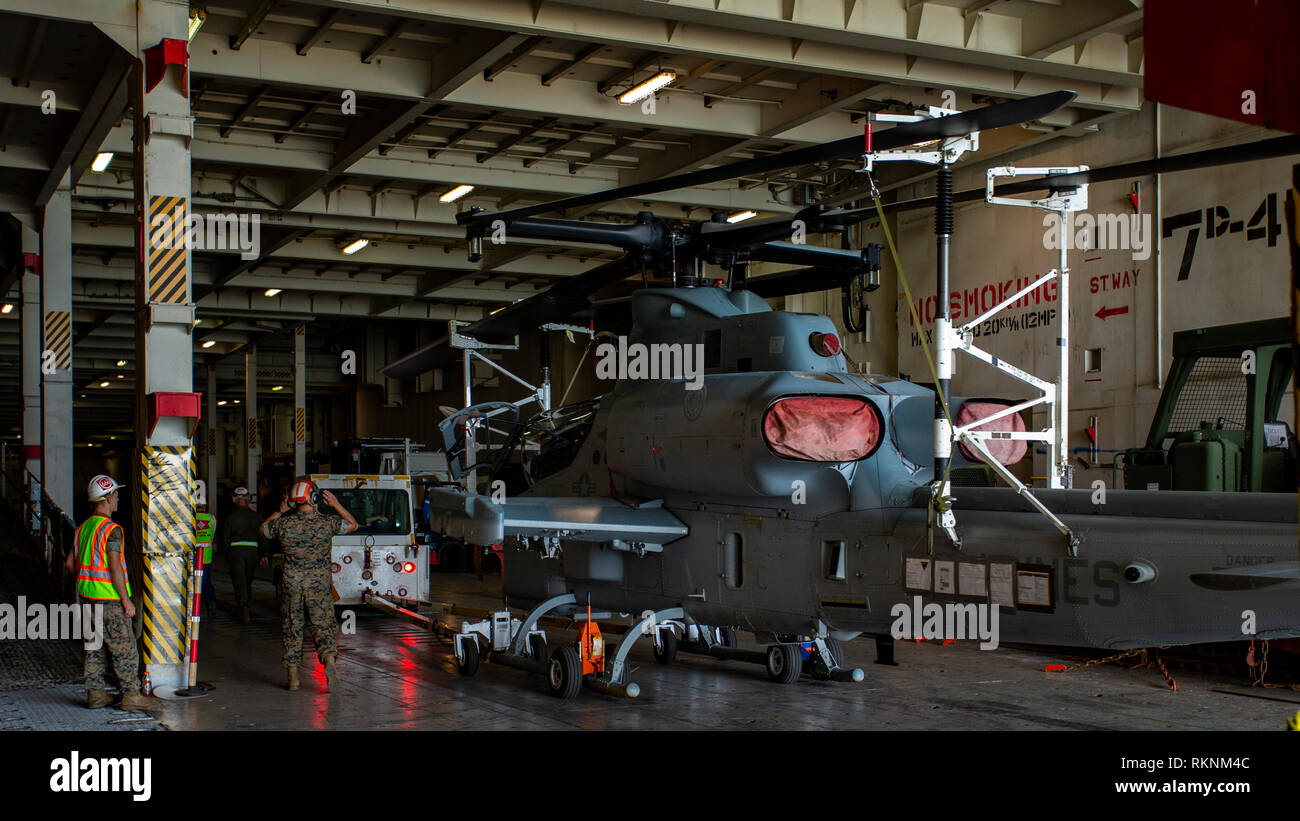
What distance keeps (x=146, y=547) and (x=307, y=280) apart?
18350 mm

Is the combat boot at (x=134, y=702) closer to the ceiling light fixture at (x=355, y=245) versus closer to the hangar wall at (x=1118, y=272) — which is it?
the hangar wall at (x=1118, y=272)

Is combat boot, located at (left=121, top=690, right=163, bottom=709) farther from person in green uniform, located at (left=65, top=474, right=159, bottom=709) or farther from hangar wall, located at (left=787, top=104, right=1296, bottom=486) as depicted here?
hangar wall, located at (left=787, top=104, right=1296, bottom=486)

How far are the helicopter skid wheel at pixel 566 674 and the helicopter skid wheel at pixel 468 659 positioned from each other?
1328 mm

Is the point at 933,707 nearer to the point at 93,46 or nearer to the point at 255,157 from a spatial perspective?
the point at 93,46

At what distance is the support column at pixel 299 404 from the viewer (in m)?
29.2

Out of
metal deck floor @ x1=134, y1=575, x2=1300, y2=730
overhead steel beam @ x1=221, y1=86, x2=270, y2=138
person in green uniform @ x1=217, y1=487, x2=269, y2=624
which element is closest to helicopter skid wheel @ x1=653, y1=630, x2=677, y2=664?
metal deck floor @ x1=134, y1=575, x2=1300, y2=730

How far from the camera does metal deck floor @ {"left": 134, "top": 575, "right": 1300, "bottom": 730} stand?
8539 mm

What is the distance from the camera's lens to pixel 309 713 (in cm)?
869

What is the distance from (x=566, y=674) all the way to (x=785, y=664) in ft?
6.80

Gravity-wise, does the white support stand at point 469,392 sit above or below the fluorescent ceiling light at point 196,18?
below

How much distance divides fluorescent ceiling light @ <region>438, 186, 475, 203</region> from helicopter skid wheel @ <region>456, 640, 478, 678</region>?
1080 centimetres
